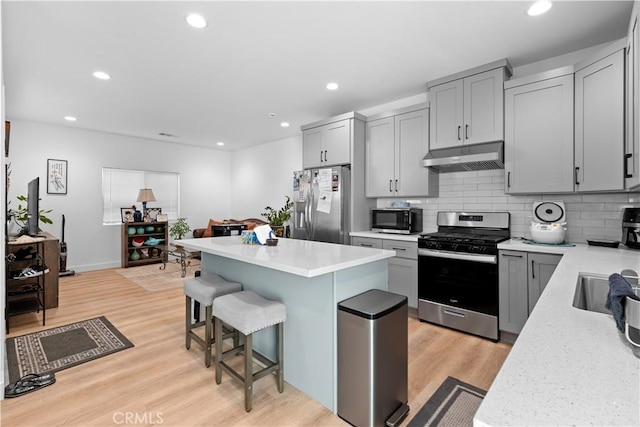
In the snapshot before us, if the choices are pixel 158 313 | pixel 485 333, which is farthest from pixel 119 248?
pixel 485 333

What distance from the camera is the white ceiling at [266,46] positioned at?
2.19 m

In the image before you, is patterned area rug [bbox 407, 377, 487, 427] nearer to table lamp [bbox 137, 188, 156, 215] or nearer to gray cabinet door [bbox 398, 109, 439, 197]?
gray cabinet door [bbox 398, 109, 439, 197]

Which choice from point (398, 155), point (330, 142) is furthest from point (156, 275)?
point (398, 155)

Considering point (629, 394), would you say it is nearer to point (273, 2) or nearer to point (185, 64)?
point (273, 2)

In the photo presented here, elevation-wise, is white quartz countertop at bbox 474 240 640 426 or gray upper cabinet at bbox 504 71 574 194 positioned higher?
gray upper cabinet at bbox 504 71 574 194

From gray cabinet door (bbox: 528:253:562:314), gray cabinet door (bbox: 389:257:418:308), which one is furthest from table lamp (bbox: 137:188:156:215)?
gray cabinet door (bbox: 528:253:562:314)

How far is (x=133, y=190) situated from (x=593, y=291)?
688 cm

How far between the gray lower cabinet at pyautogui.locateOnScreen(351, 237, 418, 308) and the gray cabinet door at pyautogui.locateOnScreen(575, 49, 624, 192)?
151 cm

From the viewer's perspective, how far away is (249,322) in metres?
1.80

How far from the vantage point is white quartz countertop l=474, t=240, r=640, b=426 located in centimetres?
53

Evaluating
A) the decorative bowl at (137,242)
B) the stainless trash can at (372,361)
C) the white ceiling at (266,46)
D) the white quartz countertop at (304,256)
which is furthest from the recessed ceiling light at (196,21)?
the decorative bowl at (137,242)

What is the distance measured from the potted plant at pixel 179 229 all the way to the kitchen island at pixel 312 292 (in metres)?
4.34

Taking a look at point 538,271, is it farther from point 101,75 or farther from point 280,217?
point 101,75

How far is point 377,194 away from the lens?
3.96 meters
